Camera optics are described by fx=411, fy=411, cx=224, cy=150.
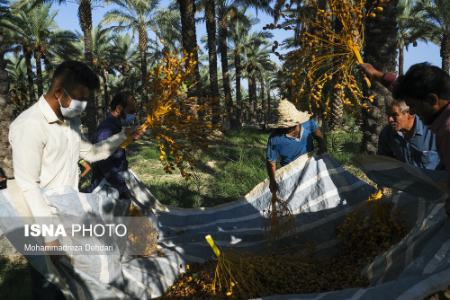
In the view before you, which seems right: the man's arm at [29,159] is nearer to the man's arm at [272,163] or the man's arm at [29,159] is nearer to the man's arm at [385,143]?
the man's arm at [272,163]

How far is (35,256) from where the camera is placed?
110 inches

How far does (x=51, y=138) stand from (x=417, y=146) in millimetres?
3007

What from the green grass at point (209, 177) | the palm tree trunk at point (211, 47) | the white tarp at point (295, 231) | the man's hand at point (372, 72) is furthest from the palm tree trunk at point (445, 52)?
the man's hand at point (372, 72)

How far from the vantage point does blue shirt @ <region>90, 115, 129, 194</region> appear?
4.54 metres

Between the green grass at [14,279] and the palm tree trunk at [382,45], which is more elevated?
the palm tree trunk at [382,45]

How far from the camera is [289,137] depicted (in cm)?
486

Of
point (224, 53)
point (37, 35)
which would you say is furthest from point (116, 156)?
point (37, 35)

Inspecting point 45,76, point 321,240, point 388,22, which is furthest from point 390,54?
point 45,76

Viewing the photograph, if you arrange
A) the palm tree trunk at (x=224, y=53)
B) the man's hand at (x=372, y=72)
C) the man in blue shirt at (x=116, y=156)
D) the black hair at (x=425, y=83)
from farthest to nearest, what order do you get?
the palm tree trunk at (x=224, y=53)
the man in blue shirt at (x=116, y=156)
the man's hand at (x=372, y=72)
the black hair at (x=425, y=83)

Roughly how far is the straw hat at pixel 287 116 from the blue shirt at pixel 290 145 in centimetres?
21

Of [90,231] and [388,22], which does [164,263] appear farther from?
[388,22]

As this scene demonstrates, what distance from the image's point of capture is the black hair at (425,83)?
245cm

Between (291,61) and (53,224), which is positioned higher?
(291,61)

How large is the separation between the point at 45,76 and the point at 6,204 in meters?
33.7
